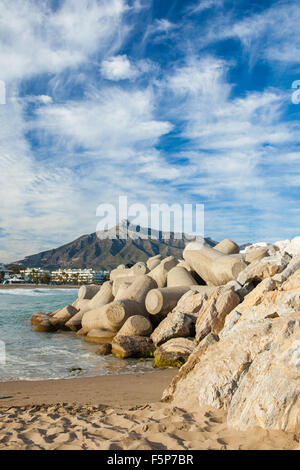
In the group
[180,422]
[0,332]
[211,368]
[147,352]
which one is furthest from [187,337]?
[0,332]

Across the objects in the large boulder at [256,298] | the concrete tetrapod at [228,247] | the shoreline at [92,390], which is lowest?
the shoreline at [92,390]

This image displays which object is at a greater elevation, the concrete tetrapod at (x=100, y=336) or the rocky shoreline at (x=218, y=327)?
the rocky shoreline at (x=218, y=327)

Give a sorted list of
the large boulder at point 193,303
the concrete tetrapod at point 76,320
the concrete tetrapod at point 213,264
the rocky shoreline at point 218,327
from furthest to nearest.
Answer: the concrete tetrapod at point 76,320 < the concrete tetrapod at point 213,264 < the large boulder at point 193,303 < the rocky shoreline at point 218,327

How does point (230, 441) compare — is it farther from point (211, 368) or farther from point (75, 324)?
point (75, 324)

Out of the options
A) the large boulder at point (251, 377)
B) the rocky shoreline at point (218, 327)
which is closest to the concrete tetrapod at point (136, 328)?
the rocky shoreline at point (218, 327)

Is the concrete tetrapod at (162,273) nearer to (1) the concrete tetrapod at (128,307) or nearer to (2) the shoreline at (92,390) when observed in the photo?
(1) the concrete tetrapod at (128,307)

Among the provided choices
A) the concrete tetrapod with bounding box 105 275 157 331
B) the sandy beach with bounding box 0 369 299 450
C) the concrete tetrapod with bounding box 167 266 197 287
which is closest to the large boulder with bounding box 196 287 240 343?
the sandy beach with bounding box 0 369 299 450

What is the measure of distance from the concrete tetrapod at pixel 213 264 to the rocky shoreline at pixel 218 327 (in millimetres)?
38

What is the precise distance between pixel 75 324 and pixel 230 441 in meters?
12.9

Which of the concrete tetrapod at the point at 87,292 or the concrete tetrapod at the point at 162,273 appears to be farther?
the concrete tetrapod at the point at 87,292

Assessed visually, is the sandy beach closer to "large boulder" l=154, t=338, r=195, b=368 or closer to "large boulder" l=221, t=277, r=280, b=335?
"large boulder" l=221, t=277, r=280, b=335

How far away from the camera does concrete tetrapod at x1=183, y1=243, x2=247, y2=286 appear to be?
44.2ft

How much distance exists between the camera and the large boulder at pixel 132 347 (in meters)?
10.1
